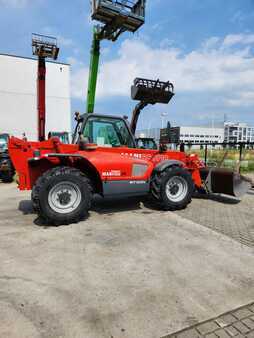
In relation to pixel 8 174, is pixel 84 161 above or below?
above

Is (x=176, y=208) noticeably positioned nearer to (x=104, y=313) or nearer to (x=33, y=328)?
(x=104, y=313)

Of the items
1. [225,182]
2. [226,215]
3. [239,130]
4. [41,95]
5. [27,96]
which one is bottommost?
[226,215]

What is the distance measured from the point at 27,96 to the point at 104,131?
56.3 ft

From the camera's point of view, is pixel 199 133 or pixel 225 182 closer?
pixel 225 182

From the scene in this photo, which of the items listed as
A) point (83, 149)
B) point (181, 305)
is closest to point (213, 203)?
point (83, 149)

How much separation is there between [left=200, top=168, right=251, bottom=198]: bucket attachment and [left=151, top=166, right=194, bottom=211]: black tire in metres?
1.03

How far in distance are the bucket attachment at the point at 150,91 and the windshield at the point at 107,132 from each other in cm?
610

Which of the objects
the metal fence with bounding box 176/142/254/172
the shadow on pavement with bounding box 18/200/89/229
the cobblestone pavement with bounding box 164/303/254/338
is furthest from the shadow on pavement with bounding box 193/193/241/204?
the cobblestone pavement with bounding box 164/303/254/338

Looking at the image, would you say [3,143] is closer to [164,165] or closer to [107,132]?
[107,132]

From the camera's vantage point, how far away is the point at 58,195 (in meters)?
4.42

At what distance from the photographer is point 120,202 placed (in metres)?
6.29

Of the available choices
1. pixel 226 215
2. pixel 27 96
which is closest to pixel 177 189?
pixel 226 215

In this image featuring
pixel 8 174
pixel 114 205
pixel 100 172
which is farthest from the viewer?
pixel 8 174

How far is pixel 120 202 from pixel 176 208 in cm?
154
